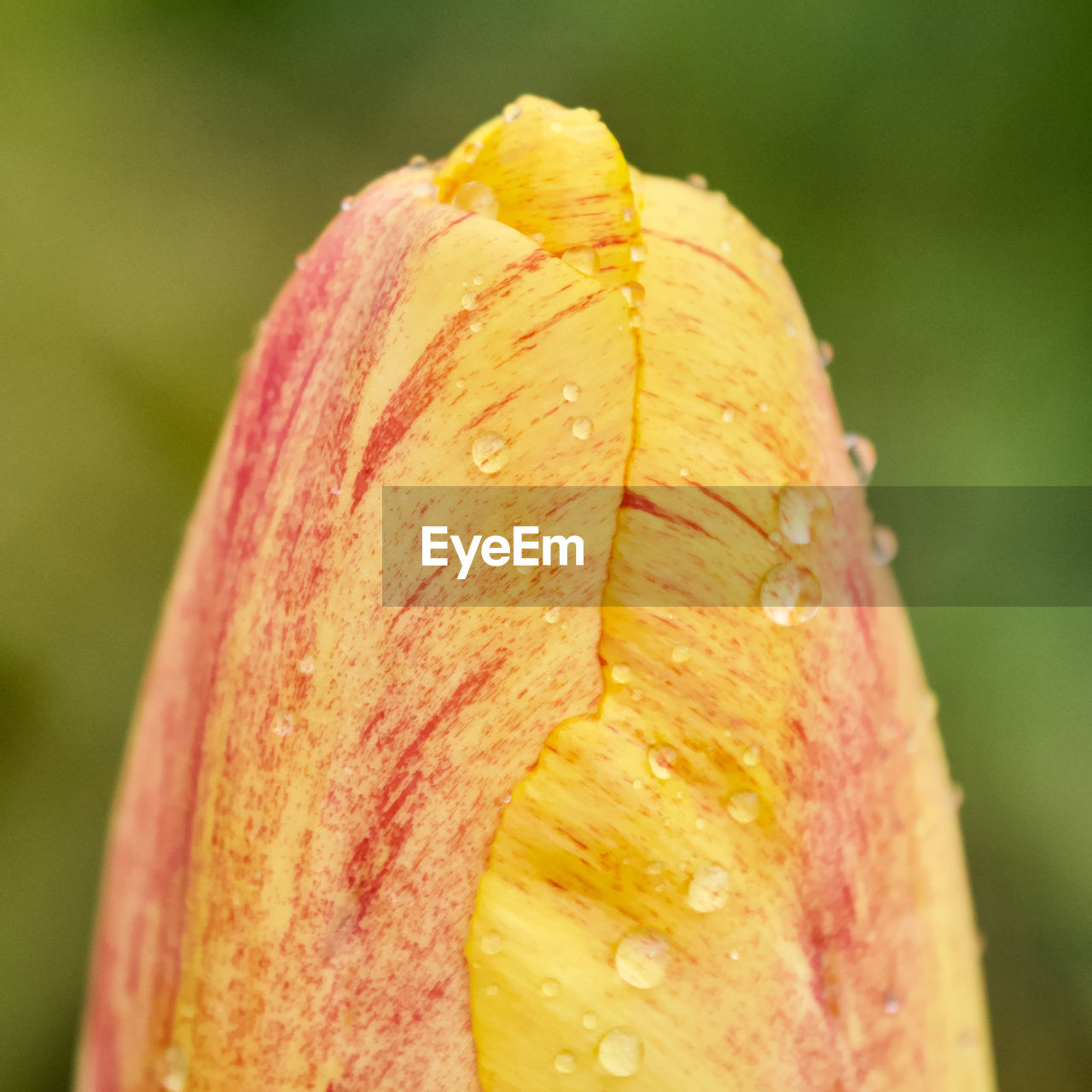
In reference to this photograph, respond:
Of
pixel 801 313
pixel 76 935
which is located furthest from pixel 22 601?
pixel 801 313

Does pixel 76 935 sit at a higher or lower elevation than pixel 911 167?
lower

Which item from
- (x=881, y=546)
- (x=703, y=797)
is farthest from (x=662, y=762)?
(x=881, y=546)

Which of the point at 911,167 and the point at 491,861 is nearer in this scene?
the point at 491,861

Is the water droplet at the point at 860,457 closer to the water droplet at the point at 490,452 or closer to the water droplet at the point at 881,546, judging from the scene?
the water droplet at the point at 881,546

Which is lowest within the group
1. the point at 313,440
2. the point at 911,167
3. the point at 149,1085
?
the point at 149,1085

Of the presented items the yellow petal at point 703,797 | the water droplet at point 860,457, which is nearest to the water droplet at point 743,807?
the yellow petal at point 703,797

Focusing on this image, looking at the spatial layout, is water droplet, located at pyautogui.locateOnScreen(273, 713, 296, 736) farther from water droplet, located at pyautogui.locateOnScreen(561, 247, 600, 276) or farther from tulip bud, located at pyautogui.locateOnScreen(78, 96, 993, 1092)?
water droplet, located at pyautogui.locateOnScreen(561, 247, 600, 276)

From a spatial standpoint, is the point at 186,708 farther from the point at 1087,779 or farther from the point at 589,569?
the point at 1087,779

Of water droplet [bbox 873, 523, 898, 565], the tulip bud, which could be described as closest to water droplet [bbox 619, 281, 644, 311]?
the tulip bud
